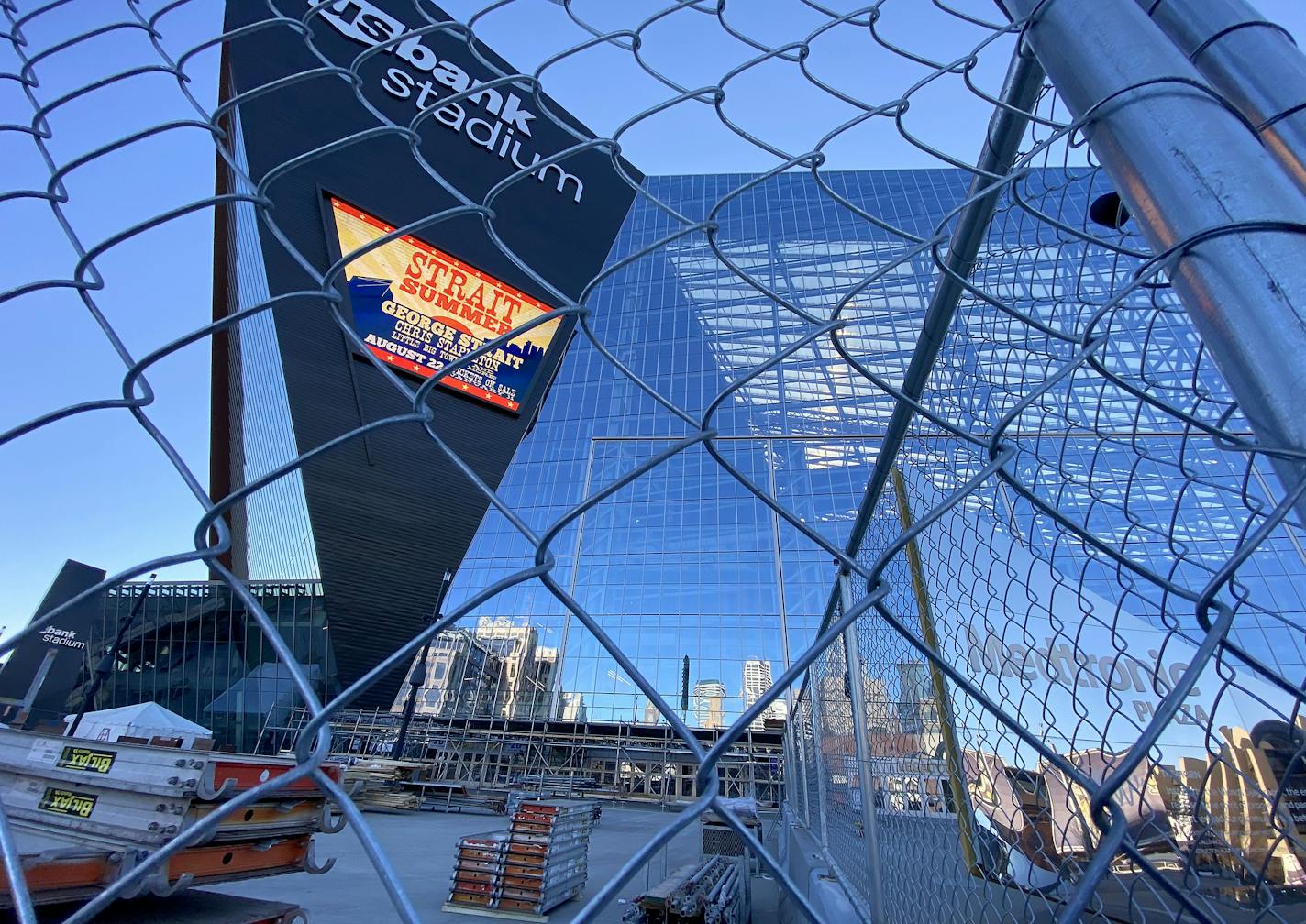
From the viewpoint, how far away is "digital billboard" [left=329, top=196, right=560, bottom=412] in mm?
16453

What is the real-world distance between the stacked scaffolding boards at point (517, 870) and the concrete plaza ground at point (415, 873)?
127mm

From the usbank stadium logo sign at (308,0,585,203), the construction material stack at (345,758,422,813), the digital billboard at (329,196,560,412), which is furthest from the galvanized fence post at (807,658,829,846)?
the usbank stadium logo sign at (308,0,585,203)

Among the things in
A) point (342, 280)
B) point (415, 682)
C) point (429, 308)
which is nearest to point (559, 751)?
point (415, 682)

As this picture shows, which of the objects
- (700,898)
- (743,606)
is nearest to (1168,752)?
(700,898)

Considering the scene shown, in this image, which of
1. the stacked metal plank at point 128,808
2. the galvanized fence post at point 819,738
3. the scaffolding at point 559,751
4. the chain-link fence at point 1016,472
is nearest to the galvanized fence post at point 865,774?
the chain-link fence at point 1016,472

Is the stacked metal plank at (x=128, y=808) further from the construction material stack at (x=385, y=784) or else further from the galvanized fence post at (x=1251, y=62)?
the construction material stack at (x=385, y=784)

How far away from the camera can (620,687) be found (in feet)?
65.4

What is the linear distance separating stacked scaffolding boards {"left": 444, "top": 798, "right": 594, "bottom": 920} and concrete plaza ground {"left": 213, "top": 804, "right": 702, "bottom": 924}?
0.42 feet

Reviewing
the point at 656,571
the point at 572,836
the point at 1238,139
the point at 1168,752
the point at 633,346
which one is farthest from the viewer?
the point at 633,346

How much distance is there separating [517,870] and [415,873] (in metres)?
1.65

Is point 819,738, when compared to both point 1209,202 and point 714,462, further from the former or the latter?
point 714,462

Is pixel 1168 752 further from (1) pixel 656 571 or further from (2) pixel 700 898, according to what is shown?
(1) pixel 656 571

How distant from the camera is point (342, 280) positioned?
15.0 m

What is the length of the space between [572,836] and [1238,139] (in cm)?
627
